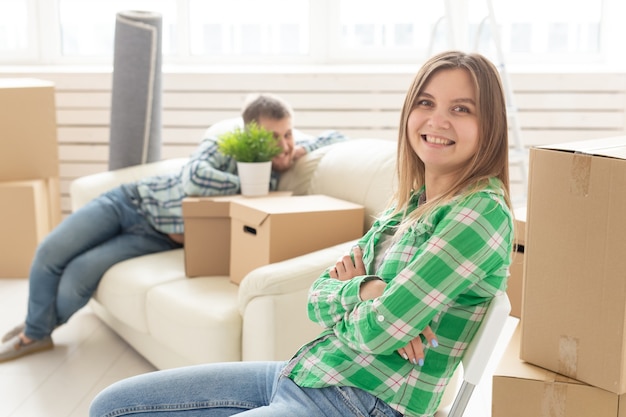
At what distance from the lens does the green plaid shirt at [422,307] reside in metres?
1.43

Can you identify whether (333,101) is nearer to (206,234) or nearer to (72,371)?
(206,234)

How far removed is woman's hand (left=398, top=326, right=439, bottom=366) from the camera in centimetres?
147

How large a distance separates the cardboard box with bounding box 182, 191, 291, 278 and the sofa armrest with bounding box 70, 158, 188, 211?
2.15 ft

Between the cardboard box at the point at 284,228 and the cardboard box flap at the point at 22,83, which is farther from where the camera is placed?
the cardboard box flap at the point at 22,83

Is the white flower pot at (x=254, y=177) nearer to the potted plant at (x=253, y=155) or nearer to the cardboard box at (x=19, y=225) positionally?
the potted plant at (x=253, y=155)

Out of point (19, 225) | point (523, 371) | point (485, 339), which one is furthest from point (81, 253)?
point (485, 339)

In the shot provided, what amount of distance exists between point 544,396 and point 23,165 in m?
3.18

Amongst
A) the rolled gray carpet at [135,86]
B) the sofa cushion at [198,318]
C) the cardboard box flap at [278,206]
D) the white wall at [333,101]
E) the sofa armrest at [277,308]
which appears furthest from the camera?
the white wall at [333,101]

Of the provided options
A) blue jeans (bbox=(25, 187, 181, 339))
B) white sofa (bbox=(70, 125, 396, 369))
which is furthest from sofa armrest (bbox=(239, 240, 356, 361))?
blue jeans (bbox=(25, 187, 181, 339))

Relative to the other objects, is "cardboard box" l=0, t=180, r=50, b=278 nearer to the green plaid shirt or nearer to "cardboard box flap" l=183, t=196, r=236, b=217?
"cardboard box flap" l=183, t=196, r=236, b=217

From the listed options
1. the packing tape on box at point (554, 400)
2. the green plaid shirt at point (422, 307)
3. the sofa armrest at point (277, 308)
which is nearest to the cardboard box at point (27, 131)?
the sofa armrest at point (277, 308)

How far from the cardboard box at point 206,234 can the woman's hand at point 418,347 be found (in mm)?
1510

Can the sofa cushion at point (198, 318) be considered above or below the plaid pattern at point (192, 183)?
below

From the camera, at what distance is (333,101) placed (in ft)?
14.7
